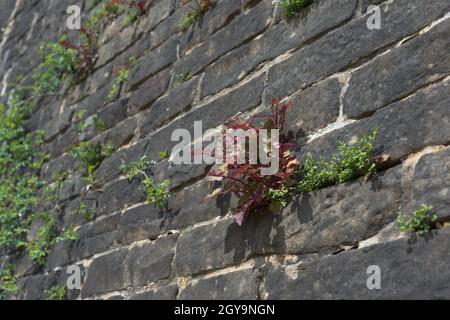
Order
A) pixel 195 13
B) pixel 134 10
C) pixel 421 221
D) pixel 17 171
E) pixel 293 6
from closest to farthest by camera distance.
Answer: pixel 421 221 < pixel 293 6 < pixel 195 13 < pixel 134 10 < pixel 17 171

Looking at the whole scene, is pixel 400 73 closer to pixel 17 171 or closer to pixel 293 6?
pixel 293 6

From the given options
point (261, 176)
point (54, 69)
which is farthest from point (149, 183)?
point (54, 69)

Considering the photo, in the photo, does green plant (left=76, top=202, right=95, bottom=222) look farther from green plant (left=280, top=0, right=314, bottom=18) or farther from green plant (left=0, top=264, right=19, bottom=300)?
green plant (left=280, top=0, right=314, bottom=18)

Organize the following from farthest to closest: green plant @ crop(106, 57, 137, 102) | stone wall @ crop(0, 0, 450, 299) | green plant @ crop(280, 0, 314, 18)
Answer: green plant @ crop(106, 57, 137, 102) < green plant @ crop(280, 0, 314, 18) < stone wall @ crop(0, 0, 450, 299)

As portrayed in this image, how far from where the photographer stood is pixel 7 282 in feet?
13.2

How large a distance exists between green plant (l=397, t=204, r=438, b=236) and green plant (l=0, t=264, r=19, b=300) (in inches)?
112

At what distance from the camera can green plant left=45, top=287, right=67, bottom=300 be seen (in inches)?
140

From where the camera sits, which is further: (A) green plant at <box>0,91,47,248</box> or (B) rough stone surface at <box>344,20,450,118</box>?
(A) green plant at <box>0,91,47,248</box>

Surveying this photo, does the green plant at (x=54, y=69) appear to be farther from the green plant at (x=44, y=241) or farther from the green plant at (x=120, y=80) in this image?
the green plant at (x=44, y=241)

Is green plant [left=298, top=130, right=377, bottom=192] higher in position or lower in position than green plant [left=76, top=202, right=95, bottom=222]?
lower

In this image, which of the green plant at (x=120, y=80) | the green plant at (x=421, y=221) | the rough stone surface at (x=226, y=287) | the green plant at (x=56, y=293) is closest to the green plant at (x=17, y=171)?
the green plant at (x=56, y=293)

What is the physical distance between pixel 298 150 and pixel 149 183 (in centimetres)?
103

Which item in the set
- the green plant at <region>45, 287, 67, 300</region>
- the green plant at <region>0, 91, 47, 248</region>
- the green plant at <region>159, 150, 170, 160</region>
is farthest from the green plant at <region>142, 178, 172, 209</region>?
the green plant at <region>0, 91, 47, 248</region>

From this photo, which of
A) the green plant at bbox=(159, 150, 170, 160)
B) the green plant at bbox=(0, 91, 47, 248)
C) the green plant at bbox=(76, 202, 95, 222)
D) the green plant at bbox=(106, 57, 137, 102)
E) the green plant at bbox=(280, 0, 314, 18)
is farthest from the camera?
the green plant at bbox=(0, 91, 47, 248)
